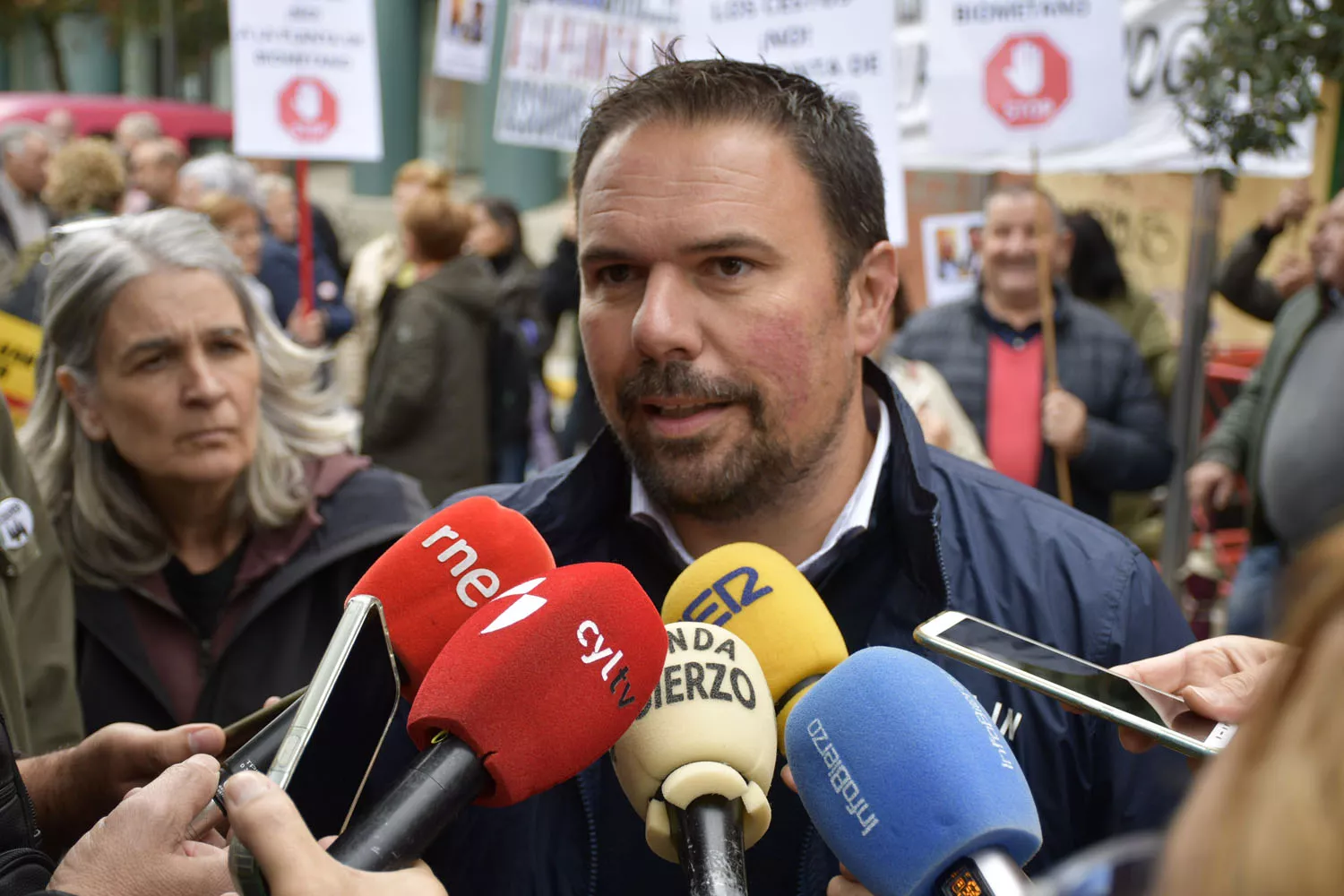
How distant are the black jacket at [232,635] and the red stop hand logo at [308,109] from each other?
3888 millimetres

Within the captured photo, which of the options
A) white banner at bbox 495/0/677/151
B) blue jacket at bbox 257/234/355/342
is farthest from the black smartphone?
blue jacket at bbox 257/234/355/342

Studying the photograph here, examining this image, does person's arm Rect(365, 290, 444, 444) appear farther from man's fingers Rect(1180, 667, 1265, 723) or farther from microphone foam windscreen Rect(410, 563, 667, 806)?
man's fingers Rect(1180, 667, 1265, 723)

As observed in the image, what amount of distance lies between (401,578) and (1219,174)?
367cm

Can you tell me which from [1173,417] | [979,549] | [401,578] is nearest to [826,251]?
[979,549]

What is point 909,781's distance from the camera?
1.23 metres

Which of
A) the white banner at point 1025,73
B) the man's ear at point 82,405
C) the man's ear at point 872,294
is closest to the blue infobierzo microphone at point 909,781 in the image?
the man's ear at point 872,294

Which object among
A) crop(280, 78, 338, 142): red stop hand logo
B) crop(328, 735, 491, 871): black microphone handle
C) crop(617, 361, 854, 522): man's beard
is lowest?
crop(328, 735, 491, 871): black microphone handle

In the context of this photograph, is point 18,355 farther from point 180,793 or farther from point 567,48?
point 567,48

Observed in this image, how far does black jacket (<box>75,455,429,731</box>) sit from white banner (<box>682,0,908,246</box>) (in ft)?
8.05

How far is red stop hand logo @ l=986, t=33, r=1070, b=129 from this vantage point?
488cm

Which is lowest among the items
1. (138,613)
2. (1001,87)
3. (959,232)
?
(138,613)

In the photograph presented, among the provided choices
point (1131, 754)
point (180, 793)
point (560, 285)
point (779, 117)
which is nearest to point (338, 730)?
point (180, 793)

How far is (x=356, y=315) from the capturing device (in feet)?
25.5

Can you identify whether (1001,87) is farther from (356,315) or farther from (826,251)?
(356,315)
